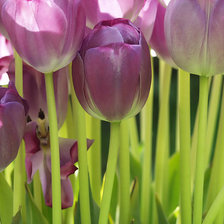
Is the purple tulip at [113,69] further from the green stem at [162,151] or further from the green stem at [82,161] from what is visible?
the green stem at [162,151]

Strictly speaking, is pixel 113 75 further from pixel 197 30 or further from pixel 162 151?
pixel 162 151

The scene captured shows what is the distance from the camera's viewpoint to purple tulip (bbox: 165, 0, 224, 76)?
0.22 metres

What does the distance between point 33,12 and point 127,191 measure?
0.45ft

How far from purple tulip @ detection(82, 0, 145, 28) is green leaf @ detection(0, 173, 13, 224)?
120 millimetres

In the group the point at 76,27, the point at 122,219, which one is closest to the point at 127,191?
the point at 122,219

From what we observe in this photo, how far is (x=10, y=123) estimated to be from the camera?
23 centimetres

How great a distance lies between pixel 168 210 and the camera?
437 millimetres

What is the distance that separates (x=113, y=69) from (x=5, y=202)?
0.13 meters

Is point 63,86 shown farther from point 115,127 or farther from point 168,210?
point 168,210

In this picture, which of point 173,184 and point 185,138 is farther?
point 173,184

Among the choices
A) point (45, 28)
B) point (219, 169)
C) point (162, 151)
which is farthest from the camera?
point (162, 151)

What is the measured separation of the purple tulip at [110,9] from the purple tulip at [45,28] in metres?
0.02

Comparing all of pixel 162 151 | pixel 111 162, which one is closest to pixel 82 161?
pixel 111 162

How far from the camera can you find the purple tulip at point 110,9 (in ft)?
0.76
